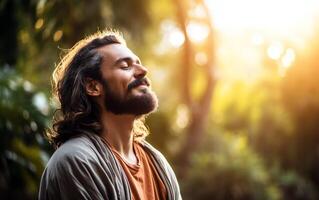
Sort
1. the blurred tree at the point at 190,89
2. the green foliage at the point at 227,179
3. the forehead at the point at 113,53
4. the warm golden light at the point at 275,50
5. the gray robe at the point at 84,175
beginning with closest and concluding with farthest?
the gray robe at the point at 84,175 < the forehead at the point at 113,53 < the warm golden light at the point at 275,50 < the blurred tree at the point at 190,89 < the green foliage at the point at 227,179

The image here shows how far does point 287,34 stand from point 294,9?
1.49 ft

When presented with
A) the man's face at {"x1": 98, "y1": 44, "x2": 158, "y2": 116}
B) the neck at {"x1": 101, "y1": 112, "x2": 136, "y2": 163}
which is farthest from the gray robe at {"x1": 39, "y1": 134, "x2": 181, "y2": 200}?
the man's face at {"x1": 98, "y1": 44, "x2": 158, "y2": 116}

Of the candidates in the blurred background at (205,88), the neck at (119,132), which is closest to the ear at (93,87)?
the neck at (119,132)

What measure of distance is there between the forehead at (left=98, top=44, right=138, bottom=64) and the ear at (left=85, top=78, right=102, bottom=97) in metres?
0.10

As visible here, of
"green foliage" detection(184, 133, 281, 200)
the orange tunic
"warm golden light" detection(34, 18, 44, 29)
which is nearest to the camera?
the orange tunic

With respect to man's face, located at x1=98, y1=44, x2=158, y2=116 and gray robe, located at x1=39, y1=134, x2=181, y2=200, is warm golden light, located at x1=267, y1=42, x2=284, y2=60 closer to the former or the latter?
man's face, located at x1=98, y1=44, x2=158, y2=116

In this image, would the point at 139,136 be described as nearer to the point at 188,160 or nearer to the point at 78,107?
the point at 78,107

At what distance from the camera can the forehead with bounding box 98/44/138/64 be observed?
10.7ft

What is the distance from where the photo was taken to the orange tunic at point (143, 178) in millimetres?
3037

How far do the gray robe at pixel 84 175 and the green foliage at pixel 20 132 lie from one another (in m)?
3.61

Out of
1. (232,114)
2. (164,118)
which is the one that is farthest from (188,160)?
(232,114)

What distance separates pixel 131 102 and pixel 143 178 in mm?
333

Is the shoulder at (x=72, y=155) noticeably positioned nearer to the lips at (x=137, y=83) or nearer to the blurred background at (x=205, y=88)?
the lips at (x=137, y=83)

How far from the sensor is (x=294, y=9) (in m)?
9.73
